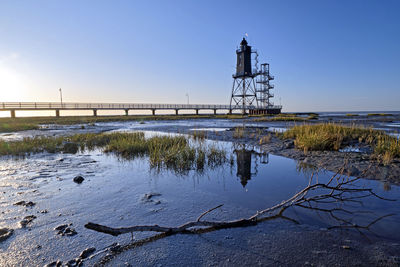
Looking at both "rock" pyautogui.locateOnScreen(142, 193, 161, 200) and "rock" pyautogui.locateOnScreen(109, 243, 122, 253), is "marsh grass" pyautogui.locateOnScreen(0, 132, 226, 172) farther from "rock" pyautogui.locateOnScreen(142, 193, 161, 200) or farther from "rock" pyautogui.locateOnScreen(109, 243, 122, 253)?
"rock" pyautogui.locateOnScreen(109, 243, 122, 253)

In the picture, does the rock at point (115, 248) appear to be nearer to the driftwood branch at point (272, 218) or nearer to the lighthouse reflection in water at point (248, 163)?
the driftwood branch at point (272, 218)

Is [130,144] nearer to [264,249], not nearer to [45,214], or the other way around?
[45,214]

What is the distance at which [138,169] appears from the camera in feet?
20.8

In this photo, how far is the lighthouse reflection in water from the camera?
5.55 meters

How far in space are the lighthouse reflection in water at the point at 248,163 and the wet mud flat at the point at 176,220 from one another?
93mm

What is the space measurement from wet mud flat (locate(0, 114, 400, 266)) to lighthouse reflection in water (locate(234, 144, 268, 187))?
93 mm

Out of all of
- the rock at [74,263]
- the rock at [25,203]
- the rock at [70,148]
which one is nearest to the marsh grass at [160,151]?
the rock at [70,148]

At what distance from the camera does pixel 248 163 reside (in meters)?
6.94

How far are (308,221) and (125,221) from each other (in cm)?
279

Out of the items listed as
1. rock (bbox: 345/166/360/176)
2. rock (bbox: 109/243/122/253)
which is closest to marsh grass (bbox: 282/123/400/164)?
rock (bbox: 345/166/360/176)

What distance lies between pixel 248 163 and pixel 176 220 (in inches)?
166

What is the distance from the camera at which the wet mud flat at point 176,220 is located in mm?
2365

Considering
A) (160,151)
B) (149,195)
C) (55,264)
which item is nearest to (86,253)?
(55,264)

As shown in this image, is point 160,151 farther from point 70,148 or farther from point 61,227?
point 70,148
